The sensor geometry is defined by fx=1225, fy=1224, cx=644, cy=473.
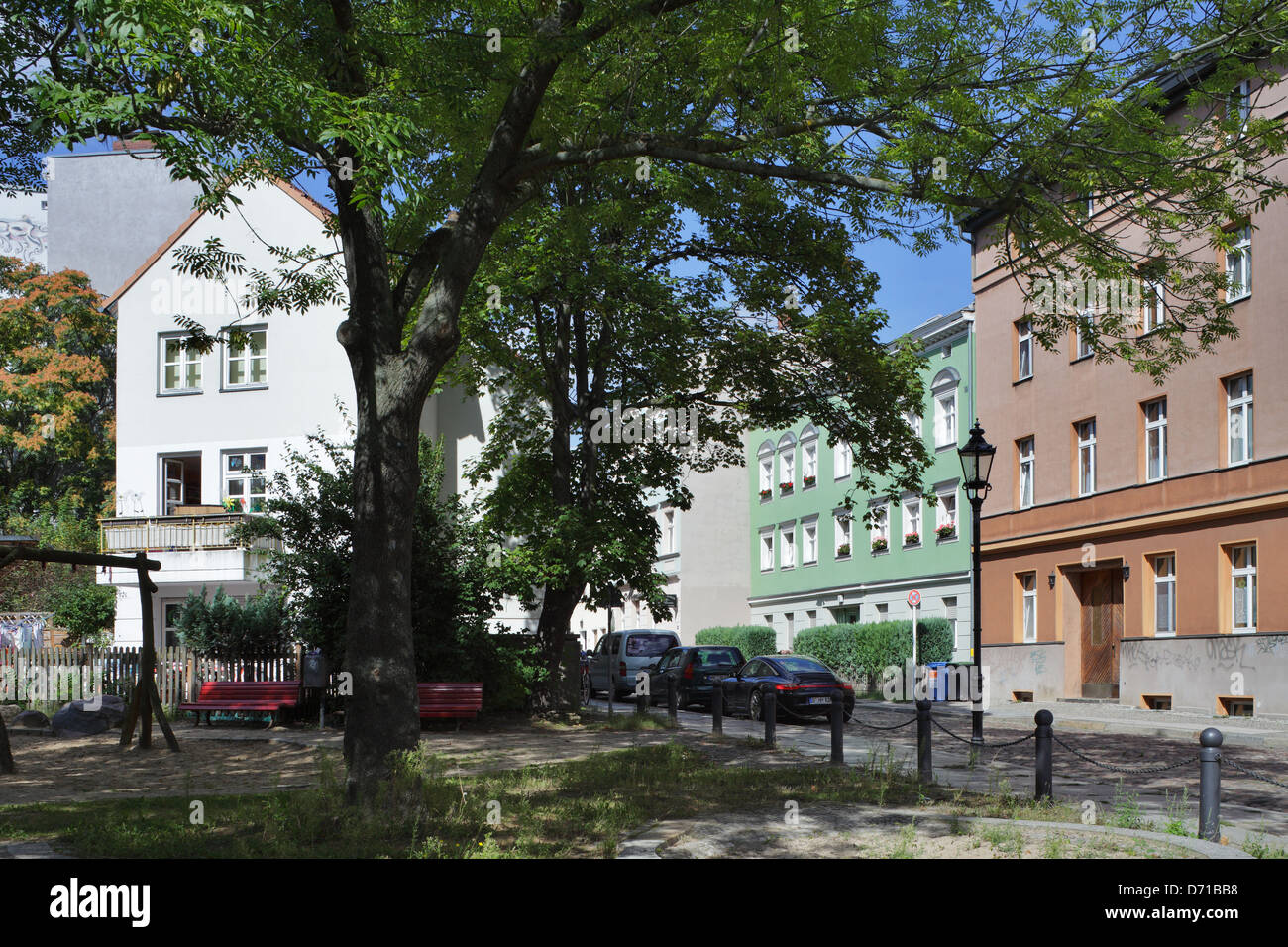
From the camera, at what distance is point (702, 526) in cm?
5603

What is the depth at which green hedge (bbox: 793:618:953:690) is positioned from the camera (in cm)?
3681

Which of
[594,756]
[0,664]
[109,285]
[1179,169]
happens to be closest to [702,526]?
[109,285]

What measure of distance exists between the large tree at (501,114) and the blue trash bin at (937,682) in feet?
73.9

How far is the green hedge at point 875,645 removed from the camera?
36.8 m

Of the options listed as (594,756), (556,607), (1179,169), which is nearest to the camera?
(1179,169)

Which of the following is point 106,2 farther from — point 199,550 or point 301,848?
point 199,550

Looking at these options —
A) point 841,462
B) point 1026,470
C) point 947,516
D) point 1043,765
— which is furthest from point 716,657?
point 841,462

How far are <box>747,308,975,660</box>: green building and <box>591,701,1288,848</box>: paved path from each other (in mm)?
8608

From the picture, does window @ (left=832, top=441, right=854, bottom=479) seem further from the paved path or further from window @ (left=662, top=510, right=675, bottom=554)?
the paved path

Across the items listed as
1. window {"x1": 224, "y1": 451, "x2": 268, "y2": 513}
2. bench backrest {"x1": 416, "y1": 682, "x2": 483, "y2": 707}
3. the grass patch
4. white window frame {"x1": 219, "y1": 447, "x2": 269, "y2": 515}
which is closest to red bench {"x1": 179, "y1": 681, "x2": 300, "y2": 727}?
bench backrest {"x1": 416, "y1": 682, "x2": 483, "y2": 707}

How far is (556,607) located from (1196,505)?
46.5 feet

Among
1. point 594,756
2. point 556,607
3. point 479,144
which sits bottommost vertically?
point 594,756

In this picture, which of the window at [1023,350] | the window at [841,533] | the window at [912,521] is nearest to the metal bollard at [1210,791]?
the window at [1023,350]

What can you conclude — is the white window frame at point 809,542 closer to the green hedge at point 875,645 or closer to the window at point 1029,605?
the green hedge at point 875,645
